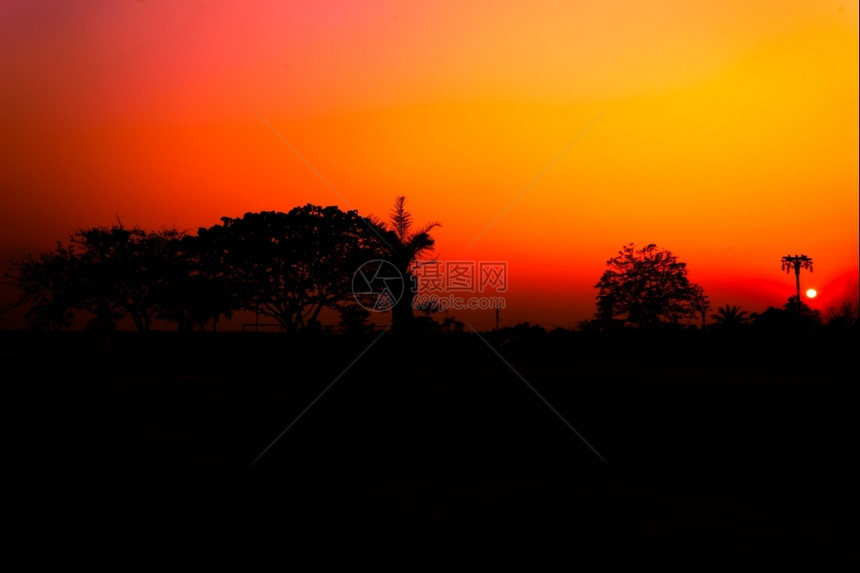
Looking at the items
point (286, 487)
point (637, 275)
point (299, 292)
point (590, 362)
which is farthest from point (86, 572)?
point (637, 275)

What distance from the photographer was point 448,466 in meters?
8.03

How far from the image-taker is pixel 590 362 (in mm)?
33125

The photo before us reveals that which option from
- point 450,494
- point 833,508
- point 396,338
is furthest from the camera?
point 396,338

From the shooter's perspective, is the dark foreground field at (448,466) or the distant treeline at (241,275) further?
the distant treeline at (241,275)

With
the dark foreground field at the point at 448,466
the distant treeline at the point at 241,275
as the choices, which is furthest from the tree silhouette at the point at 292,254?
the dark foreground field at the point at 448,466

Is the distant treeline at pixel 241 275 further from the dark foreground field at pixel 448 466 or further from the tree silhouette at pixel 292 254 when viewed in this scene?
the dark foreground field at pixel 448 466

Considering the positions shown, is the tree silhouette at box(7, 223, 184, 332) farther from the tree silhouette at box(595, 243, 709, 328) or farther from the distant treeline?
the tree silhouette at box(595, 243, 709, 328)

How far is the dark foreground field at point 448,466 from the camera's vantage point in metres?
5.34

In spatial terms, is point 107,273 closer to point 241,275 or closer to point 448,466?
point 241,275

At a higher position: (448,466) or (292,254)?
(292,254)

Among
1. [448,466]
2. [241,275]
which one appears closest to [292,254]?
[241,275]

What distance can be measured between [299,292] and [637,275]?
25629mm

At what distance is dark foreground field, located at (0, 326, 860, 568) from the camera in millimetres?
5344

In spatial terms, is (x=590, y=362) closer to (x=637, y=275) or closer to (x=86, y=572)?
(x=637, y=275)
